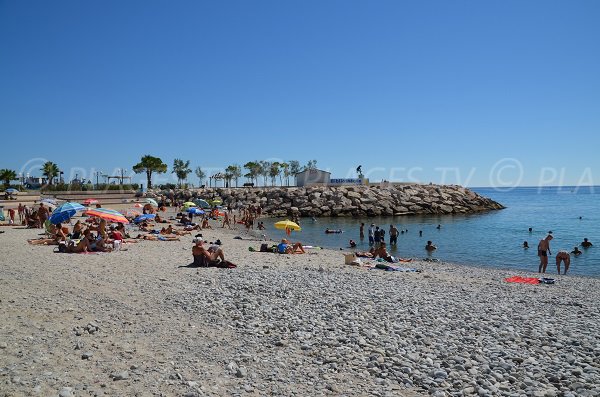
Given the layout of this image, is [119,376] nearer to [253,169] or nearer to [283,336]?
[283,336]

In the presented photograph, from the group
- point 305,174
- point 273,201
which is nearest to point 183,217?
point 273,201

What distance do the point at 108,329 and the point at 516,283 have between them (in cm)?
1328

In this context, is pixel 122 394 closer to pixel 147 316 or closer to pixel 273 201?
pixel 147 316

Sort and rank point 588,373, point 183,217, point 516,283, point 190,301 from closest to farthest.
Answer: point 588,373 < point 190,301 < point 516,283 < point 183,217

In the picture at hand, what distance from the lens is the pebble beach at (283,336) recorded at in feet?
19.9

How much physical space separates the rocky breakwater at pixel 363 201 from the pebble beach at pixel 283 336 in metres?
42.5

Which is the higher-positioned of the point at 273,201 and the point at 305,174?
the point at 305,174

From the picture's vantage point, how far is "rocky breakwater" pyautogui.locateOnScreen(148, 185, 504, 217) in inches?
2229

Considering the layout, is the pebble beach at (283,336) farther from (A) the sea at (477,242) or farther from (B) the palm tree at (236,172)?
(B) the palm tree at (236,172)

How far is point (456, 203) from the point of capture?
6431 centimetres

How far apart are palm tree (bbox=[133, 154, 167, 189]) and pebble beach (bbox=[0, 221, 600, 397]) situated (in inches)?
3006

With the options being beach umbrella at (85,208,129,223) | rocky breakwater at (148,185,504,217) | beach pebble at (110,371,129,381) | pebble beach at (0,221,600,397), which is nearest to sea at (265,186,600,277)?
rocky breakwater at (148,185,504,217)

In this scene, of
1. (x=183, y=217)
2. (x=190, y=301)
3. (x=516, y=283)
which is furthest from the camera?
(x=183, y=217)

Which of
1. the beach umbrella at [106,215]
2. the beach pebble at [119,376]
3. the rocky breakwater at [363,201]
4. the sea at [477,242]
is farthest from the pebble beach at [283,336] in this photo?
the rocky breakwater at [363,201]
